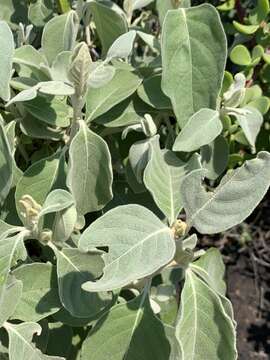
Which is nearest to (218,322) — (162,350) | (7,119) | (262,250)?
(162,350)

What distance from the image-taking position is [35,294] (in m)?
1.14

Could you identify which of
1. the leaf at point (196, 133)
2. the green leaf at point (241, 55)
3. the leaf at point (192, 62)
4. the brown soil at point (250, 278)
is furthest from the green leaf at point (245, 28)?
the brown soil at point (250, 278)

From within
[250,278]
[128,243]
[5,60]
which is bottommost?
[250,278]

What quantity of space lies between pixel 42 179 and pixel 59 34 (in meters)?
0.29

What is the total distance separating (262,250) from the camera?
2.34 meters

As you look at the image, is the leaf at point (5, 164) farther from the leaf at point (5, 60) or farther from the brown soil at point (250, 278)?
the brown soil at point (250, 278)

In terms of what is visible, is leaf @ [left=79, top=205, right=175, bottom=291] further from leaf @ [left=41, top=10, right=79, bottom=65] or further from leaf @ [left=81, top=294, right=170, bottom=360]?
leaf @ [left=41, top=10, right=79, bottom=65]

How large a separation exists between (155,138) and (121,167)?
0.94ft

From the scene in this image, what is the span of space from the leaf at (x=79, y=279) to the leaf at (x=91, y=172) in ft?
0.30

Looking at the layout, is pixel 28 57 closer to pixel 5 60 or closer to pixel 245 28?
pixel 5 60

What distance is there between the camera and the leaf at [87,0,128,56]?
4.25 feet

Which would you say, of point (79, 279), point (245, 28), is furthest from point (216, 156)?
point (79, 279)

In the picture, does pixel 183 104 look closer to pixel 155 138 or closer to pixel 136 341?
pixel 155 138

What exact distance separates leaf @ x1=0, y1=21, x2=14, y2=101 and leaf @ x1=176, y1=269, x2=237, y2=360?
0.43 metres
